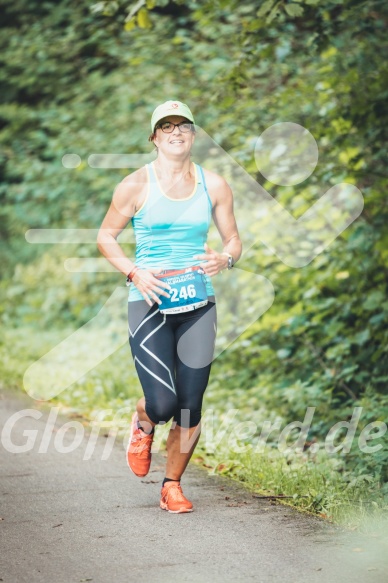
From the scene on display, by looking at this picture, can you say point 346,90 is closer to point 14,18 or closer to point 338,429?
point 338,429

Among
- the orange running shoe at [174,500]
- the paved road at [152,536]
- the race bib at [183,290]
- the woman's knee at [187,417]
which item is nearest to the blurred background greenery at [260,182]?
the paved road at [152,536]

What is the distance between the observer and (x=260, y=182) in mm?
10156

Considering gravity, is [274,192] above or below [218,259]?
below

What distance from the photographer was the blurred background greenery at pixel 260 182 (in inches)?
279

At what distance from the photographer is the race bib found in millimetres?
5137

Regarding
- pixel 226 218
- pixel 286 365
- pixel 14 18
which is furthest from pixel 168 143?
pixel 14 18

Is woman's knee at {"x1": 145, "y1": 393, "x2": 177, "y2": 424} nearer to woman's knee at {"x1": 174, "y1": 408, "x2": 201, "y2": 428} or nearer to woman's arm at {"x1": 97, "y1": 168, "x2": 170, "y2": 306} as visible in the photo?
woman's knee at {"x1": 174, "y1": 408, "x2": 201, "y2": 428}

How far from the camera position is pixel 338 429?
7199 mm

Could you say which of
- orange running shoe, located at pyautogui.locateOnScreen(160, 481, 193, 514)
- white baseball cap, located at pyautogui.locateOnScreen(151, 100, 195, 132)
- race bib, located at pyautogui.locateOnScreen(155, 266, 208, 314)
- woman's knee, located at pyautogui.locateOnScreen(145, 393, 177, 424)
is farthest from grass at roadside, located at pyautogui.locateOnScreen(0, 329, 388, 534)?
white baseball cap, located at pyautogui.locateOnScreen(151, 100, 195, 132)

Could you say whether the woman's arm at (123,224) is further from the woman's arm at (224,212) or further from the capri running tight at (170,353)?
the woman's arm at (224,212)

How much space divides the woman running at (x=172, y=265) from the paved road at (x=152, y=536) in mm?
362

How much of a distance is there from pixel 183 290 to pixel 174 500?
1183mm

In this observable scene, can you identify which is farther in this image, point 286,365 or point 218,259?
point 286,365

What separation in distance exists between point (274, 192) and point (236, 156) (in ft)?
1.77
